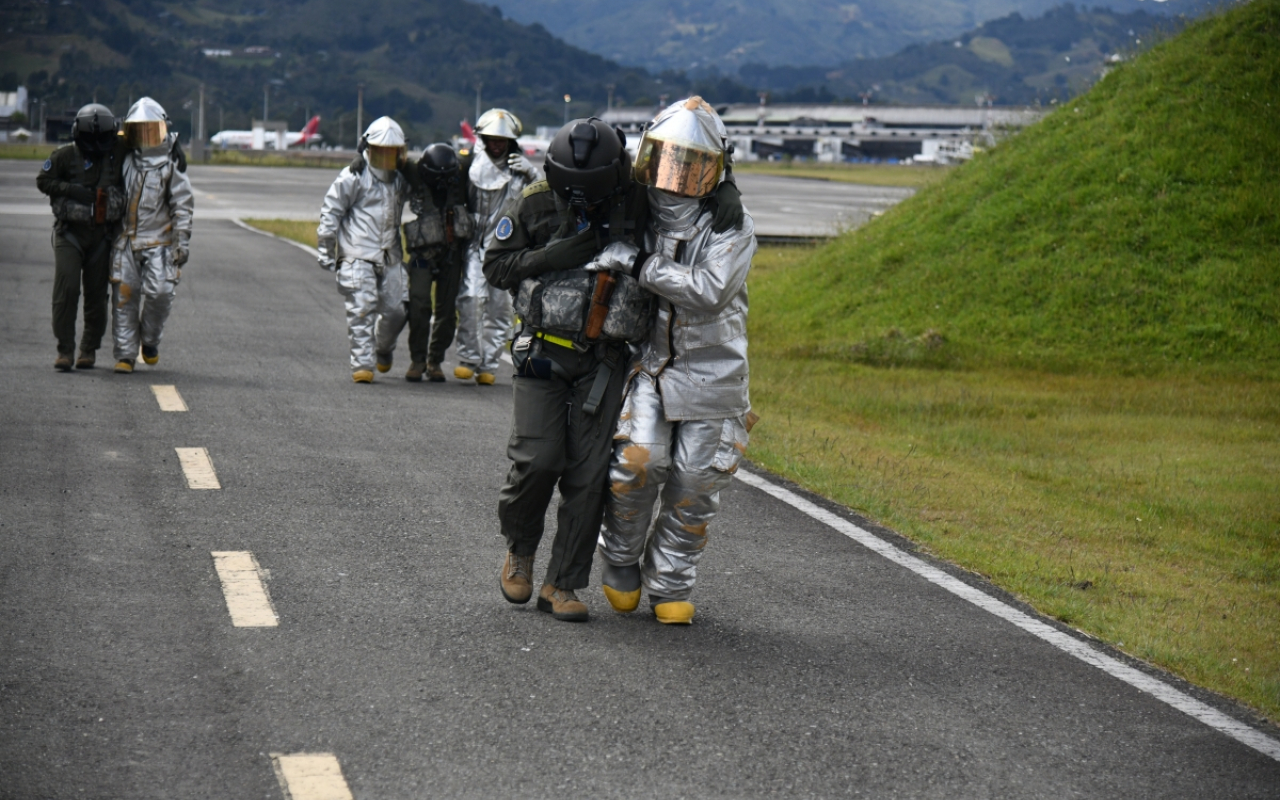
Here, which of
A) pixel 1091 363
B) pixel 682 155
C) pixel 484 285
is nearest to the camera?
pixel 682 155

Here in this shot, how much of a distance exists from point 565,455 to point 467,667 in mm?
945

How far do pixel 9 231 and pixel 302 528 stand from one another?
20.1 m

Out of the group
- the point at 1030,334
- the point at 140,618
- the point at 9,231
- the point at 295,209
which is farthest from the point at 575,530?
the point at 295,209

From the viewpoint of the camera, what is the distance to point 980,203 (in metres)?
17.2

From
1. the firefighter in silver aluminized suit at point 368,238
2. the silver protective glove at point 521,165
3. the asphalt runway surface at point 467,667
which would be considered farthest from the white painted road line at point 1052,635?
the firefighter in silver aluminized suit at point 368,238

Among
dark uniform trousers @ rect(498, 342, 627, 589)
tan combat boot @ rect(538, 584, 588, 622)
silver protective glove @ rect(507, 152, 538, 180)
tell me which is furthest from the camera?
silver protective glove @ rect(507, 152, 538, 180)

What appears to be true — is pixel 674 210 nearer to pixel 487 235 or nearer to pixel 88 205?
pixel 487 235

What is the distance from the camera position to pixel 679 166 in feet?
16.5

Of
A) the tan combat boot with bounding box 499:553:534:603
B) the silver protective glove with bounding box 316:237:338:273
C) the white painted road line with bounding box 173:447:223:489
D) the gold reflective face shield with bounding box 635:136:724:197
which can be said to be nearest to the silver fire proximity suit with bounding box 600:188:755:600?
the gold reflective face shield with bounding box 635:136:724:197

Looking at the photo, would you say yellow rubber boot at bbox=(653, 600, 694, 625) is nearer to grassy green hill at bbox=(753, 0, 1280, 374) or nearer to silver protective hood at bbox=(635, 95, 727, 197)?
silver protective hood at bbox=(635, 95, 727, 197)

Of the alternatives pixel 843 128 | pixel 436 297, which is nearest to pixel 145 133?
pixel 436 297

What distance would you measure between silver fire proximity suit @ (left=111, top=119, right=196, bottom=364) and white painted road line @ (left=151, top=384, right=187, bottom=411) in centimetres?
82

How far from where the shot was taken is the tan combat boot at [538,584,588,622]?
540 centimetres

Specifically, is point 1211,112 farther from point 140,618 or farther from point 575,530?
point 140,618
